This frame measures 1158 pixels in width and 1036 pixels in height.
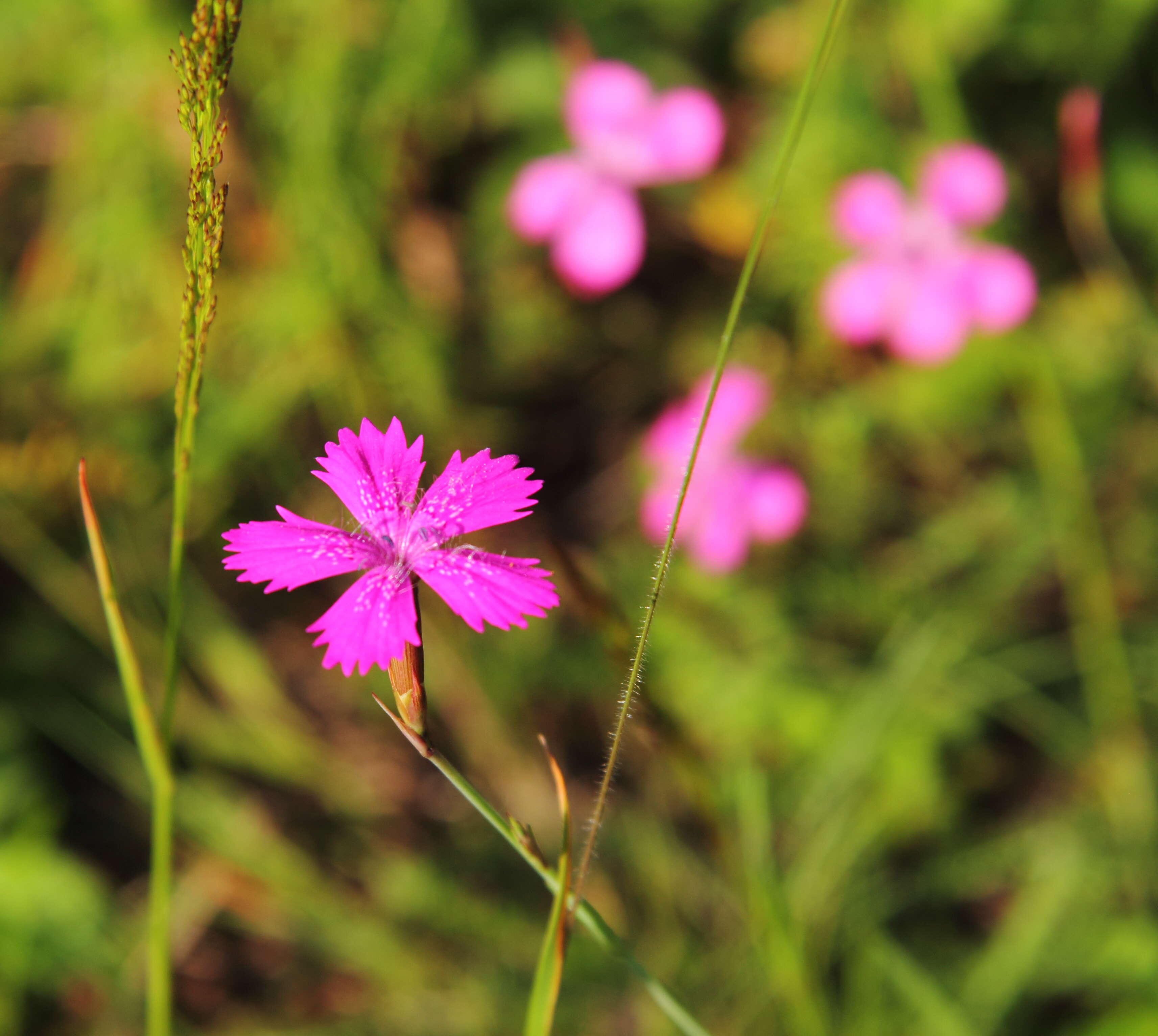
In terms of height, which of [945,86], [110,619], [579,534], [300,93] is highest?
[945,86]

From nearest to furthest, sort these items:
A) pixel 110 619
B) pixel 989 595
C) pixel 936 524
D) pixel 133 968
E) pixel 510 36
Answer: pixel 110 619, pixel 133 968, pixel 989 595, pixel 936 524, pixel 510 36

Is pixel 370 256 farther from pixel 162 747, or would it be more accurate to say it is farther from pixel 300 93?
pixel 162 747

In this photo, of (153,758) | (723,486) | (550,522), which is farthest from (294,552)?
(723,486)

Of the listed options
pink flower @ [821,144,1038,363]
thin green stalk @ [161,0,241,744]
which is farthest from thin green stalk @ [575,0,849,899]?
pink flower @ [821,144,1038,363]

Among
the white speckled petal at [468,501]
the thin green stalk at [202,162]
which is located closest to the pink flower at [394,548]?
the white speckled petal at [468,501]

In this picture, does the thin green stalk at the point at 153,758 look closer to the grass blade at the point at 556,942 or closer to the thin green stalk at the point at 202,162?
the thin green stalk at the point at 202,162

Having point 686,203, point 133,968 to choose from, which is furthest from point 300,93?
point 133,968
